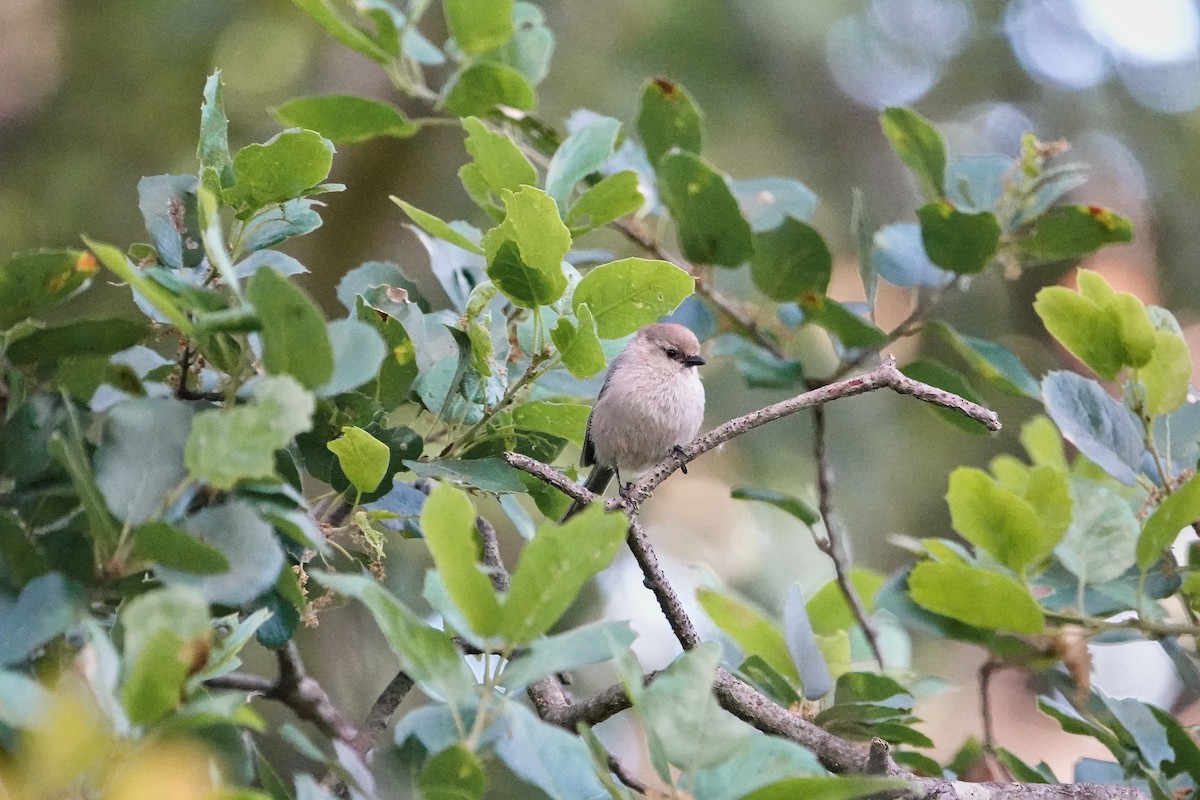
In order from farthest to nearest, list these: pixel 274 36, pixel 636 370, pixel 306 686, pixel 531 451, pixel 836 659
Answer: pixel 274 36
pixel 636 370
pixel 836 659
pixel 531 451
pixel 306 686

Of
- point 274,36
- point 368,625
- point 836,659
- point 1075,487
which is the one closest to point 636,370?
point 368,625

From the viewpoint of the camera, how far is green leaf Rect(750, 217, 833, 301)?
252 centimetres

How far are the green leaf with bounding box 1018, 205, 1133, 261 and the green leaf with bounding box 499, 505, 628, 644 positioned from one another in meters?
1.76

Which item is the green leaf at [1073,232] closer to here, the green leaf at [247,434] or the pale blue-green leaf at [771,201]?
the pale blue-green leaf at [771,201]

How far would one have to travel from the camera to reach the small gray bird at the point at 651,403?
3.48 m

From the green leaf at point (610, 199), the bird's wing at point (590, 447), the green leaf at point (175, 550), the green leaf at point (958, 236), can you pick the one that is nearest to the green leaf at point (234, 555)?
the green leaf at point (175, 550)

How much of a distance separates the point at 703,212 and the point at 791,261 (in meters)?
0.28

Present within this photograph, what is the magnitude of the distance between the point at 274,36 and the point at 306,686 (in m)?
3.76

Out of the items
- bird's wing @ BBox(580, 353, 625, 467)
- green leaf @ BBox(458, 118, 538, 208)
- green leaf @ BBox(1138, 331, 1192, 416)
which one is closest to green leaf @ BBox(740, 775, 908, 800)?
green leaf @ BBox(458, 118, 538, 208)

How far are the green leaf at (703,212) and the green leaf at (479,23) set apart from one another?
1.40ft

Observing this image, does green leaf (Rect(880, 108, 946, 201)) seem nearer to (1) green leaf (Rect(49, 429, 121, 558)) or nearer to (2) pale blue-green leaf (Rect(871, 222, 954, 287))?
(2) pale blue-green leaf (Rect(871, 222, 954, 287))

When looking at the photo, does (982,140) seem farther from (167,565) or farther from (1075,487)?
(167,565)

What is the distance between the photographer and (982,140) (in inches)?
205

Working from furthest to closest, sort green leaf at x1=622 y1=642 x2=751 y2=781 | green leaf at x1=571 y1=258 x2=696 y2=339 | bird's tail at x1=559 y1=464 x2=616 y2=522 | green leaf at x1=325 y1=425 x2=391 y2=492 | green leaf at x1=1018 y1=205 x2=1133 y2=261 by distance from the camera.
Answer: bird's tail at x1=559 y1=464 x2=616 y2=522 → green leaf at x1=1018 y1=205 x2=1133 y2=261 → green leaf at x1=571 y1=258 x2=696 y2=339 → green leaf at x1=325 y1=425 x2=391 y2=492 → green leaf at x1=622 y1=642 x2=751 y2=781
